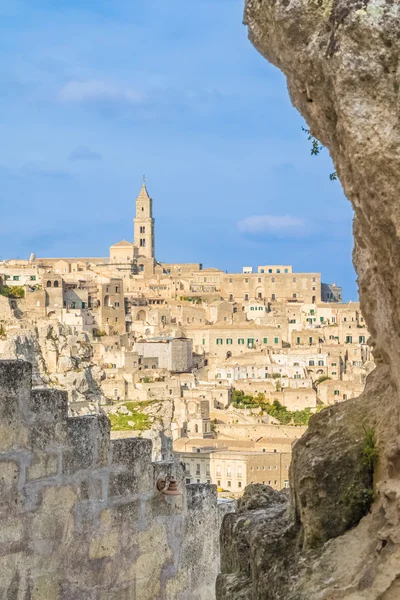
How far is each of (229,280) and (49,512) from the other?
10567 cm

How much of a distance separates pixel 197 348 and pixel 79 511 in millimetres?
86482

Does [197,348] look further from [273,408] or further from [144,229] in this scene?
[144,229]

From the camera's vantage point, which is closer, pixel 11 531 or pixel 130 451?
pixel 11 531

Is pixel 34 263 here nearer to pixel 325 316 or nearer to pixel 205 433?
pixel 325 316

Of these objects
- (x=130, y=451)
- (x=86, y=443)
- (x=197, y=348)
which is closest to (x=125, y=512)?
(x=130, y=451)

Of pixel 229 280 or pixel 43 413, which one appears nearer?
pixel 43 413

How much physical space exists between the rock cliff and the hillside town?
35687 mm

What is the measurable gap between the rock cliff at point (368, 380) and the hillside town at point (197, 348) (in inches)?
1405

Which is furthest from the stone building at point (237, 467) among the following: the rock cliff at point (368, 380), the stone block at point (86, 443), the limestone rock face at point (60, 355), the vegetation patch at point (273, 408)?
the rock cliff at point (368, 380)

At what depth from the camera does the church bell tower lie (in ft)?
420

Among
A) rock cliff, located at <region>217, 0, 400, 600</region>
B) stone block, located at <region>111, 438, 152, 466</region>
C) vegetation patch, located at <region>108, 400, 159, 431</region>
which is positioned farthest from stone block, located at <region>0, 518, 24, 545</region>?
vegetation patch, located at <region>108, 400, 159, 431</region>

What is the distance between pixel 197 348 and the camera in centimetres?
9038

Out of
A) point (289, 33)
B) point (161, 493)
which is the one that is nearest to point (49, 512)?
point (161, 493)

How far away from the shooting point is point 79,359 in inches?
2714
